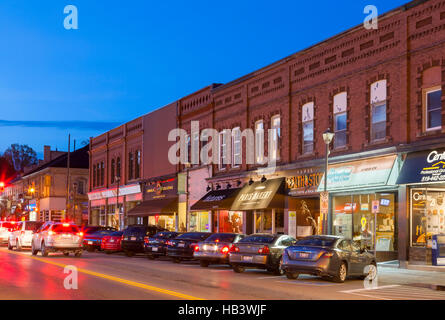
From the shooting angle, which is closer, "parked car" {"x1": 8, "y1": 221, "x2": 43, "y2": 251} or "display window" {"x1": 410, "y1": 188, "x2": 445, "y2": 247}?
"display window" {"x1": 410, "y1": 188, "x2": 445, "y2": 247}

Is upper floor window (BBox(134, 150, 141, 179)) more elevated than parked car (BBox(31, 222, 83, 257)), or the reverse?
upper floor window (BBox(134, 150, 141, 179))

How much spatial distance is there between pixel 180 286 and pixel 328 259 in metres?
5.24

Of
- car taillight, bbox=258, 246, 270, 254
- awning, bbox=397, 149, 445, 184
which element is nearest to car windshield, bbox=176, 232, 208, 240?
car taillight, bbox=258, 246, 270, 254

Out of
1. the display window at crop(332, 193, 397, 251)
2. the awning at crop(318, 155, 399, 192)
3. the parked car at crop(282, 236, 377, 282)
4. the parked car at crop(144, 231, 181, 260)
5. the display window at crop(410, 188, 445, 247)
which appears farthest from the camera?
the parked car at crop(144, 231, 181, 260)

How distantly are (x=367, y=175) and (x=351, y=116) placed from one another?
3.24m

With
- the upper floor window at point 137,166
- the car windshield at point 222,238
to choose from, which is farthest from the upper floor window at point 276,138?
the upper floor window at point 137,166

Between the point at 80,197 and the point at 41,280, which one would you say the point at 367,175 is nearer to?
the point at 41,280

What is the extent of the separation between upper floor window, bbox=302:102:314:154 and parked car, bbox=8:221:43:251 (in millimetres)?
16904

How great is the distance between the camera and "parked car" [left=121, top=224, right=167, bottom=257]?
33.8 m

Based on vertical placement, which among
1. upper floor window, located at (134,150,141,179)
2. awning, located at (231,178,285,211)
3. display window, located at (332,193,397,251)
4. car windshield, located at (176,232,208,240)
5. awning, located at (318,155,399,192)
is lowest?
car windshield, located at (176,232,208,240)

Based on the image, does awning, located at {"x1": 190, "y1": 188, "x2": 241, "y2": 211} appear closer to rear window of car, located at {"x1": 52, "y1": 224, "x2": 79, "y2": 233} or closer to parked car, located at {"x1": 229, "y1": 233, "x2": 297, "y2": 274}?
rear window of car, located at {"x1": 52, "y1": 224, "x2": 79, "y2": 233}

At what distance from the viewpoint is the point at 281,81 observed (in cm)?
3444

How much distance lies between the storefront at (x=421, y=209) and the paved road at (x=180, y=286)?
8.80ft
